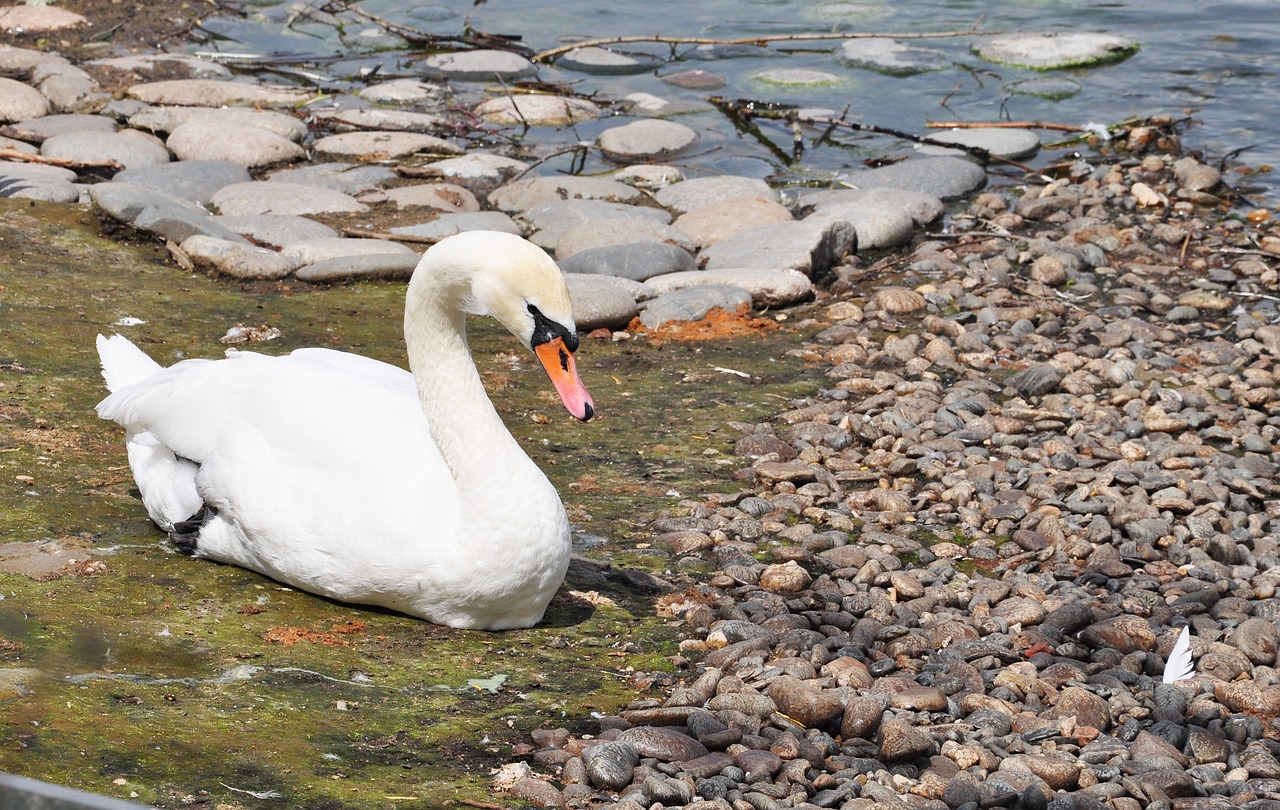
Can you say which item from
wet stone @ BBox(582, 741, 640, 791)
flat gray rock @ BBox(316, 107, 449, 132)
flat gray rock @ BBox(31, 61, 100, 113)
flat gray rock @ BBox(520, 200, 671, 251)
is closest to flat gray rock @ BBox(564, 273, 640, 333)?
flat gray rock @ BBox(520, 200, 671, 251)

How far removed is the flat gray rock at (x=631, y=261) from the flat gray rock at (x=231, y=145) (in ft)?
11.5

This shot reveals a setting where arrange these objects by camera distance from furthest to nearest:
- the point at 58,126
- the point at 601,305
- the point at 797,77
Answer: the point at 797,77 → the point at 58,126 → the point at 601,305

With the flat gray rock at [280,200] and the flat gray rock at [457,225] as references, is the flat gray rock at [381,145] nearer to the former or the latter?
the flat gray rock at [280,200]

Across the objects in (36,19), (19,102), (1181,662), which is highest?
(36,19)

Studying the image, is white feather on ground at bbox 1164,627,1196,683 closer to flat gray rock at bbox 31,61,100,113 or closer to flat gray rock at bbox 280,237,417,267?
flat gray rock at bbox 280,237,417,267

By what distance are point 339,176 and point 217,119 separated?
1.52 metres

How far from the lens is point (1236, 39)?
1592 centimetres

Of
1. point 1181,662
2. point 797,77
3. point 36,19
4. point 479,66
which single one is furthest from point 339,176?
point 1181,662

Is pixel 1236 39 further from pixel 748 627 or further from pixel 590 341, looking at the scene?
pixel 748 627

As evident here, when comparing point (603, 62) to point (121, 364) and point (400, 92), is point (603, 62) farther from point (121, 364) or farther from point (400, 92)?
point (121, 364)

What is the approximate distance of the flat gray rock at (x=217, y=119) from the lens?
11.8 meters

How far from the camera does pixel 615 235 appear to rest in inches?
378

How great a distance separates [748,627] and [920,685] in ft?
2.02

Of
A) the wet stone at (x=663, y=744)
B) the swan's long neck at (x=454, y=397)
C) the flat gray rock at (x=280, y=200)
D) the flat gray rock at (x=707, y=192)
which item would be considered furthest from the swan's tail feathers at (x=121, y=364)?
the flat gray rock at (x=707, y=192)
